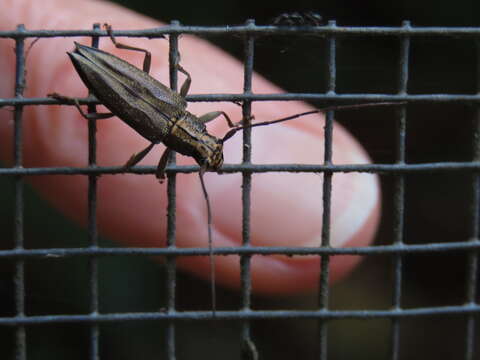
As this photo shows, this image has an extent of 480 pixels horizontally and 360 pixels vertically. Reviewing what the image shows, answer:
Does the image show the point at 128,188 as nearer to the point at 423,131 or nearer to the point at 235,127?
the point at 235,127

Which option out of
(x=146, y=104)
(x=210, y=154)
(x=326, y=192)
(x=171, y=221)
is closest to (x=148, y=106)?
(x=146, y=104)

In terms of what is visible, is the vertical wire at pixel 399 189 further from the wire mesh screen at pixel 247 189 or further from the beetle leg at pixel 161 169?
the beetle leg at pixel 161 169

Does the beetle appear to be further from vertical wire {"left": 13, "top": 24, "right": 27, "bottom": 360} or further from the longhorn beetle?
vertical wire {"left": 13, "top": 24, "right": 27, "bottom": 360}

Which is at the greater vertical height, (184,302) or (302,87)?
(302,87)

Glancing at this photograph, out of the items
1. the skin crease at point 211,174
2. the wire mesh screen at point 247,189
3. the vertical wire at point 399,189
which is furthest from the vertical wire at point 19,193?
the vertical wire at point 399,189

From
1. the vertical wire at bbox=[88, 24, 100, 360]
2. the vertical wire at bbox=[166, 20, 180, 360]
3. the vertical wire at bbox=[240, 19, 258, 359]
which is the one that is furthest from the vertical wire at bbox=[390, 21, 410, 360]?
the vertical wire at bbox=[88, 24, 100, 360]

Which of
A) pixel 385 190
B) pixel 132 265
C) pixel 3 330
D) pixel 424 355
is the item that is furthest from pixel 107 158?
pixel 424 355

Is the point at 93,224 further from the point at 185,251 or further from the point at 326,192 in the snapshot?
the point at 326,192
